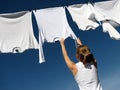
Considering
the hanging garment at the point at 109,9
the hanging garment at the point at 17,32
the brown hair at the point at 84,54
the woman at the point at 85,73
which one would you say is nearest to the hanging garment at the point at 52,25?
the hanging garment at the point at 17,32

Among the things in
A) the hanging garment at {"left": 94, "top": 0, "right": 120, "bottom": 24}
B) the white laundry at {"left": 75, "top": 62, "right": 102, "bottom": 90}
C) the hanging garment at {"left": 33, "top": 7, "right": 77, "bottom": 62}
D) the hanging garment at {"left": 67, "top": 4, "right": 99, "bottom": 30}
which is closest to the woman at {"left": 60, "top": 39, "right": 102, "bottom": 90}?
the white laundry at {"left": 75, "top": 62, "right": 102, "bottom": 90}

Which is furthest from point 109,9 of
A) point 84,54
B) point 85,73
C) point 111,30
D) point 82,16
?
point 84,54

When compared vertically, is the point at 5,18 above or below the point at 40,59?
above

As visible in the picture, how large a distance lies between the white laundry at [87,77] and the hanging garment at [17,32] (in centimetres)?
376

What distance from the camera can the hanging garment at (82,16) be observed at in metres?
9.23

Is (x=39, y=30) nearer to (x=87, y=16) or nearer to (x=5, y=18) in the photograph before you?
(x=5, y=18)

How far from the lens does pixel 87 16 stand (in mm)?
9531

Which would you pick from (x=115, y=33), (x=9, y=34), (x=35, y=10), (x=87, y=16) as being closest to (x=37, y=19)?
(x=35, y=10)

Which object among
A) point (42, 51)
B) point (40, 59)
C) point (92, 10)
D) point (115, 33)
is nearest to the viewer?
point (40, 59)

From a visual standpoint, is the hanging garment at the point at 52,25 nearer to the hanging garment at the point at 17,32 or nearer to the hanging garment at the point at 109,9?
the hanging garment at the point at 17,32

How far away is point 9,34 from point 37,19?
878 mm

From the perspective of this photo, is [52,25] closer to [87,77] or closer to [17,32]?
[17,32]

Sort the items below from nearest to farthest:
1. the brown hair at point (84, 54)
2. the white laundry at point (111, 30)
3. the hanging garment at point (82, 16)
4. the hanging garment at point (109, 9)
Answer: the brown hair at point (84, 54) < the white laundry at point (111, 30) < the hanging garment at point (82, 16) < the hanging garment at point (109, 9)

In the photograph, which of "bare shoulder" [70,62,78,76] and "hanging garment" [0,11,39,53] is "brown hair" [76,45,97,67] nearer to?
"bare shoulder" [70,62,78,76]
